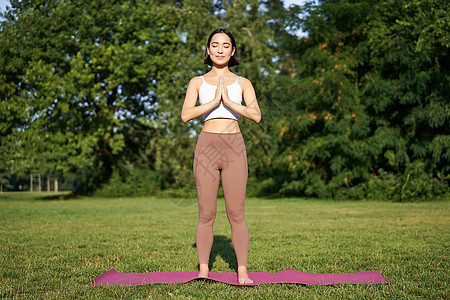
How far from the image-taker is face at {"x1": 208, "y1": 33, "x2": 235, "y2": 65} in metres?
4.33

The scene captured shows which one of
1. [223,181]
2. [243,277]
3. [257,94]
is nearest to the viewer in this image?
[243,277]

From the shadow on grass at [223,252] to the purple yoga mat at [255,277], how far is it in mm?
581

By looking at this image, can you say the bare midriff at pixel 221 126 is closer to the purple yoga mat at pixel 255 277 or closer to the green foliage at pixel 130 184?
the purple yoga mat at pixel 255 277

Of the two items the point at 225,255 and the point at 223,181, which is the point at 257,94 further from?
the point at 223,181

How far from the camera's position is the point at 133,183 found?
2512 cm

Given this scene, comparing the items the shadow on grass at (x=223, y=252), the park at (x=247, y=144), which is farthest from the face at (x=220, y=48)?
the shadow on grass at (x=223, y=252)

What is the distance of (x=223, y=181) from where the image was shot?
4125mm

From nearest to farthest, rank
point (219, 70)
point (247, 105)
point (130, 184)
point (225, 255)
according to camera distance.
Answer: point (247, 105)
point (219, 70)
point (225, 255)
point (130, 184)

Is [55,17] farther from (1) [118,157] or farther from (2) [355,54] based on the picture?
(2) [355,54]

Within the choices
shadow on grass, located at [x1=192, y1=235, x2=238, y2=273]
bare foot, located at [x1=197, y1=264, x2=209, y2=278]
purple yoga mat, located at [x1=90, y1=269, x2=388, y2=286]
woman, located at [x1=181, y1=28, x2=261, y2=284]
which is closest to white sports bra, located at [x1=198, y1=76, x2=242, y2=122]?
woman, located at [x1=181, y1=28, x2=261, y2=284]

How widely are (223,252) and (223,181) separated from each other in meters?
2.20

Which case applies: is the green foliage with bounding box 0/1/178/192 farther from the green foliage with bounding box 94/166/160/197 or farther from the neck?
the neck

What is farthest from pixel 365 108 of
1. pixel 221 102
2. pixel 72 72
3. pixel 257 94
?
pixel 221 102

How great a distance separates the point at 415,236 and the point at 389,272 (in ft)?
10.1
